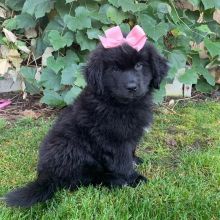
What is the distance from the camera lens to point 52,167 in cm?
322

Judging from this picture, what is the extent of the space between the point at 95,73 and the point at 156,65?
1.52 ft

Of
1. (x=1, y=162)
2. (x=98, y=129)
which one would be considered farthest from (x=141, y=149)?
(x=1, y=162)

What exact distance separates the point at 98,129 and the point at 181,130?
149cm

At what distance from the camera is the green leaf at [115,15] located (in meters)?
4.68

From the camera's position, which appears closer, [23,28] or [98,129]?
[98,129]

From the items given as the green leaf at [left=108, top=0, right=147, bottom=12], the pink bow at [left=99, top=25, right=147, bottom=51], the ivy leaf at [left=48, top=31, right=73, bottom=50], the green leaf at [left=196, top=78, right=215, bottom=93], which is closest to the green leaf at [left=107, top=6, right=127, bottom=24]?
the green leaf at [left=108, top=0, right=147, bottom=12]

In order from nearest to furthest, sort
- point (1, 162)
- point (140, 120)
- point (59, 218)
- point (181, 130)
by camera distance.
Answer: point (59, 218)
point (140, 120)
point (1, 162)
point (181, 130)

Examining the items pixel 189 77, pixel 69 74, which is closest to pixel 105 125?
pixel 69 74

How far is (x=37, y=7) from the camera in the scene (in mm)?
4781

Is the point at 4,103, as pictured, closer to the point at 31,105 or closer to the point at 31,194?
the point at 31,105

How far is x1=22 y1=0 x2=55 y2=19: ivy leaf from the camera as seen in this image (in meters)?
4.76

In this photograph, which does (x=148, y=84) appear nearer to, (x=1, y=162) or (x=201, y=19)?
(x=1, y=162)

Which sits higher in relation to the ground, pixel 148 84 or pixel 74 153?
pixel 148 84

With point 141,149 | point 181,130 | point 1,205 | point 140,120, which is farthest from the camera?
point 181,130
